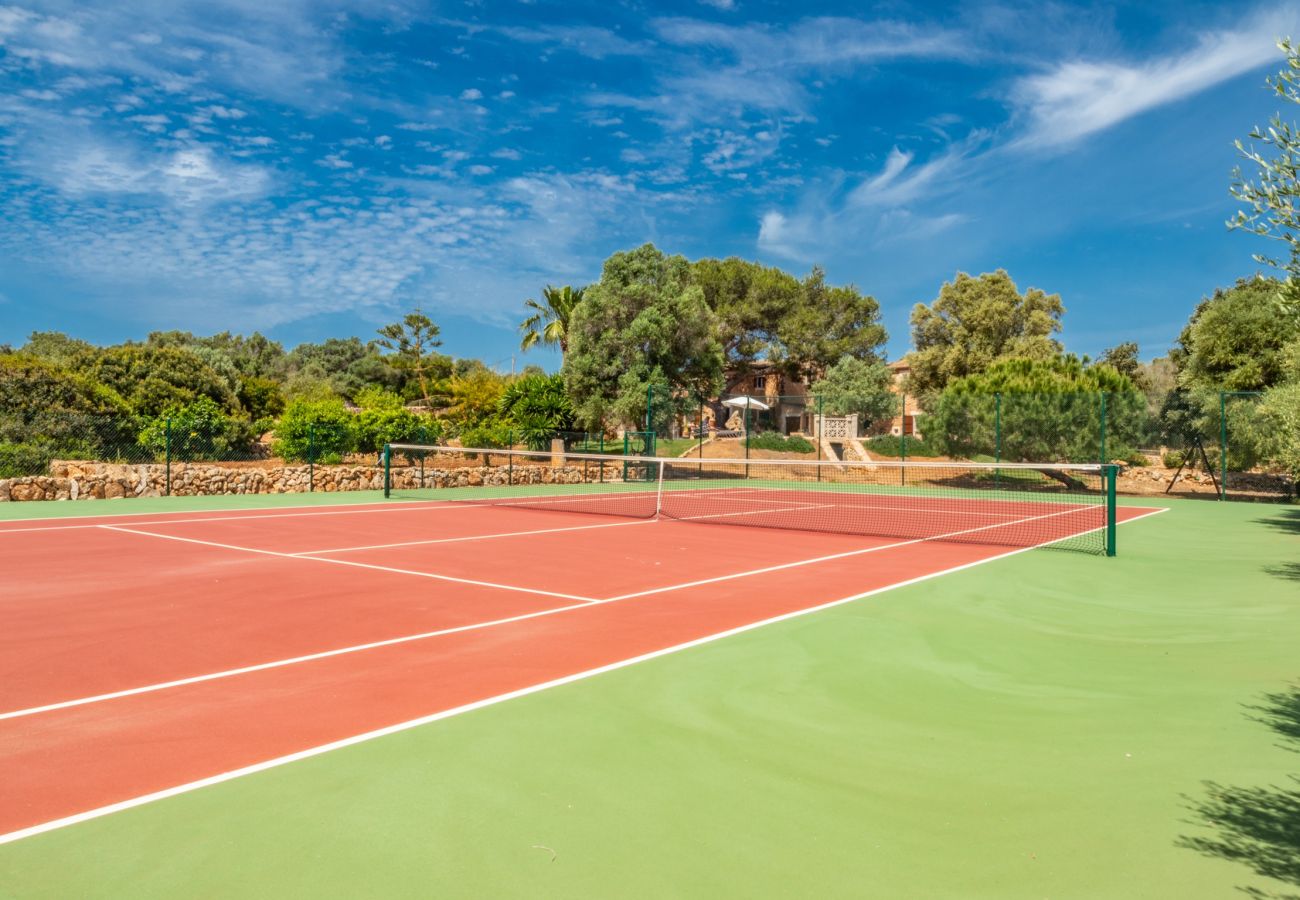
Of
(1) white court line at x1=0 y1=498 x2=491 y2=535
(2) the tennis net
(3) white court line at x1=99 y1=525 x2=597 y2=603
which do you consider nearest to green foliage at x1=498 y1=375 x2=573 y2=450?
(2) the tennis net

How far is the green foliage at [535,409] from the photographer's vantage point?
2864 cm

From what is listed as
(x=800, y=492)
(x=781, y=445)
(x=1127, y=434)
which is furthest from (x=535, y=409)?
(x=1127, y=434)

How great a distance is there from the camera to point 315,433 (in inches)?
931

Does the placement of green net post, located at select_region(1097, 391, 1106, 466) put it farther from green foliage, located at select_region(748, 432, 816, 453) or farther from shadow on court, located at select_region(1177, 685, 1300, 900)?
shadow on court, located at select_region(1177, 685, 1300, 900)

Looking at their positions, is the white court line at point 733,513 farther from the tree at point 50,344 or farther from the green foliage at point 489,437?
the tree at point 50,344

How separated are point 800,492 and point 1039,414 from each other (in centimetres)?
773

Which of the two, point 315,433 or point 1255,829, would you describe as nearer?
point 1255,829

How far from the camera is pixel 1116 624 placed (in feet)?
22.7

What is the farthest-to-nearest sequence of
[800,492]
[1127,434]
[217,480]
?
[1127,434], [800,492], [217,480]

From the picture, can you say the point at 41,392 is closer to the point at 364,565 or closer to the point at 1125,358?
the point at 364,565

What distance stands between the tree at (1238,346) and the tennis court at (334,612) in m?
12.1

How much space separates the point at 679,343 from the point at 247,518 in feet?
63.8

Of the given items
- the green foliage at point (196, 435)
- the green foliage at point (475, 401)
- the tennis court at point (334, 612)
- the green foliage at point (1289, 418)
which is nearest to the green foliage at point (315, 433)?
the green foliage at point (196, 435)

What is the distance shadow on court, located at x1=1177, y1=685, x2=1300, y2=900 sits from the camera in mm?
2902
